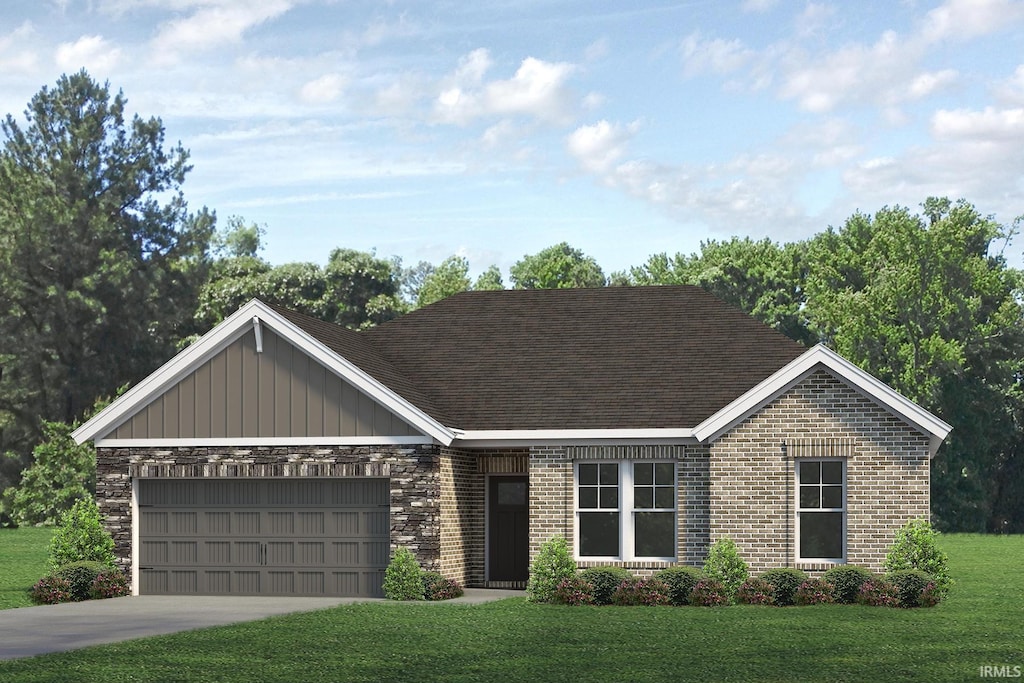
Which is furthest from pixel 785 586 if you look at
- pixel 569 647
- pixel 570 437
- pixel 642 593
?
pixel 569 647

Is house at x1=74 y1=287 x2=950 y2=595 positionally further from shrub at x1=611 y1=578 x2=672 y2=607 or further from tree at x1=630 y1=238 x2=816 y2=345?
tree at x1=630 y1=238 x2=816 y2=345

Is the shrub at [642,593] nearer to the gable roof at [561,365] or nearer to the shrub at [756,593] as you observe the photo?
the shrub at [756,593]

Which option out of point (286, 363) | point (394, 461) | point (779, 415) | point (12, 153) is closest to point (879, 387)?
point (779, 415)

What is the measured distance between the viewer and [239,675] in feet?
54.0

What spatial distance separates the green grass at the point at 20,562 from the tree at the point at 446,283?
26.7 metres

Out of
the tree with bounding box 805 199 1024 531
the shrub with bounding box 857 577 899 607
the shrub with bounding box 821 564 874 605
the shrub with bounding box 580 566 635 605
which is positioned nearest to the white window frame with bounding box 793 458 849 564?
the shrub with bounding box 821 564 874 605

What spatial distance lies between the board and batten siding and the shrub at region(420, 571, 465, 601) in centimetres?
270

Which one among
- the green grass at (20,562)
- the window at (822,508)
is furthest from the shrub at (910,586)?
the green grass at (20,562)

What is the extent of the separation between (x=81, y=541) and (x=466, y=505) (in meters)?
7.55

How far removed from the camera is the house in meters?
27.5

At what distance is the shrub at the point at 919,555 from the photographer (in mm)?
26359

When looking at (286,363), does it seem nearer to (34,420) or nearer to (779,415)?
(779,415)

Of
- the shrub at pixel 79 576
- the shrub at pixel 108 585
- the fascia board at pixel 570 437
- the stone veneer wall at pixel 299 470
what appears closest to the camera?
the shrub at pixel 79 576

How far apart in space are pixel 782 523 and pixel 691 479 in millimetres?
1916
